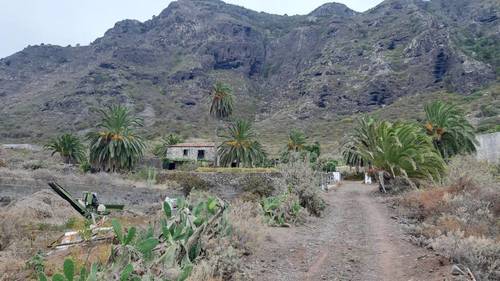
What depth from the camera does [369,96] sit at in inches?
4454

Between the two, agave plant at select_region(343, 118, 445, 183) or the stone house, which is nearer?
agave plant at select_region(343, 118, 445, 183)

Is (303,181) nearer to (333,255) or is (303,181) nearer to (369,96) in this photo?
(333,255)

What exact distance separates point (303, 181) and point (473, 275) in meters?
9.94

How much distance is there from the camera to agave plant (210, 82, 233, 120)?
58.6 m

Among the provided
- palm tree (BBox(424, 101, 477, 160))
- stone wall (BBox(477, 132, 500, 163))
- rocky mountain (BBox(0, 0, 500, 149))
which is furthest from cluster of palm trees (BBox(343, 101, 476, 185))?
rocky mountain (BBox(0, 0, 500, 149))

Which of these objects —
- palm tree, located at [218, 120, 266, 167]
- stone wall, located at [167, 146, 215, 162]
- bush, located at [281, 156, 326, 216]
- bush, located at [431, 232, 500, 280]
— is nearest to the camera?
bush, located at [431, 232, 500, 280]

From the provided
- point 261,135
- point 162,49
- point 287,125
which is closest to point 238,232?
point 261,135

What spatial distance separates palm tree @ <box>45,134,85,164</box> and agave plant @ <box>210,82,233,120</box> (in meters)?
17.4

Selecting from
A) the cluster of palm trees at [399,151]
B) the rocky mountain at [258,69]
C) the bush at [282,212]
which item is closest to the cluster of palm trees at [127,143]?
the cluster of palm trees at [399,151]

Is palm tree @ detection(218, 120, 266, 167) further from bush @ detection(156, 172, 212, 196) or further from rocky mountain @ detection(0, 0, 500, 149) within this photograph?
rocky mountain @ detection(0, 0, 500, 149)

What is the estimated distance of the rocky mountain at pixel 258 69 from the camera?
108188mm

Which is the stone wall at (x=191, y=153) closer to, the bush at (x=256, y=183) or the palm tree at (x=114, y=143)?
the palm tree at (x=114, y=143)

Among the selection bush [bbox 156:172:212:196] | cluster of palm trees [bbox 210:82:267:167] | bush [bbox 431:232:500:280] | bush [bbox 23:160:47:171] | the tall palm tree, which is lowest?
bush [bbox 156:172:212:196]

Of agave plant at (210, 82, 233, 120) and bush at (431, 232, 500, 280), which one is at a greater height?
agave plant at (210, 82, 233, 120)
